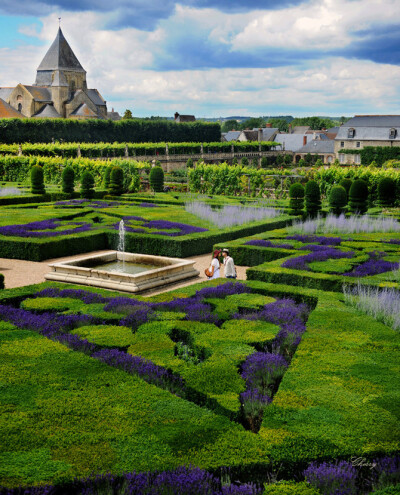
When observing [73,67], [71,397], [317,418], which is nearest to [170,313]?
[71,397]

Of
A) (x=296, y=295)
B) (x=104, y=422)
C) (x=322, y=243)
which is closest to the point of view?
(x=104, y=422)

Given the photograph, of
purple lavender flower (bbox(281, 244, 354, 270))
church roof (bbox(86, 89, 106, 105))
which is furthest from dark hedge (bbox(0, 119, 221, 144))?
purple lavender flower (bbox(281, 244, 354, 270))

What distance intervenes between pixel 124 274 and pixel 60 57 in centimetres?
8438

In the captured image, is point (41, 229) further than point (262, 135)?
No

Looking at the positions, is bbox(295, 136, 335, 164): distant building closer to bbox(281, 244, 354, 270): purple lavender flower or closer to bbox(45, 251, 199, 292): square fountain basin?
bbox(281, 244, 354, 270): purple lavender flower

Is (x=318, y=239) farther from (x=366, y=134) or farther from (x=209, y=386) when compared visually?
(x=366, y=134)

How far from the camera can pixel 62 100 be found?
276ft

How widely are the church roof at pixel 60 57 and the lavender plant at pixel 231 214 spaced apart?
245 feet

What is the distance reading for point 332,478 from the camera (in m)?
4.23

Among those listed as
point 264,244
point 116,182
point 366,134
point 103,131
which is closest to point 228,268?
point 264,244

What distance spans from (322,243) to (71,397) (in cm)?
1018

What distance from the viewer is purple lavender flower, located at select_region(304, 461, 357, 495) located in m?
4.14

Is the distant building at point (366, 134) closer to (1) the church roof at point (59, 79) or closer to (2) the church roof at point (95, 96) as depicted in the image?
(2) the church roof at point (95, 96)

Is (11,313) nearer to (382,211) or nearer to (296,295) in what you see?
(296,295)
